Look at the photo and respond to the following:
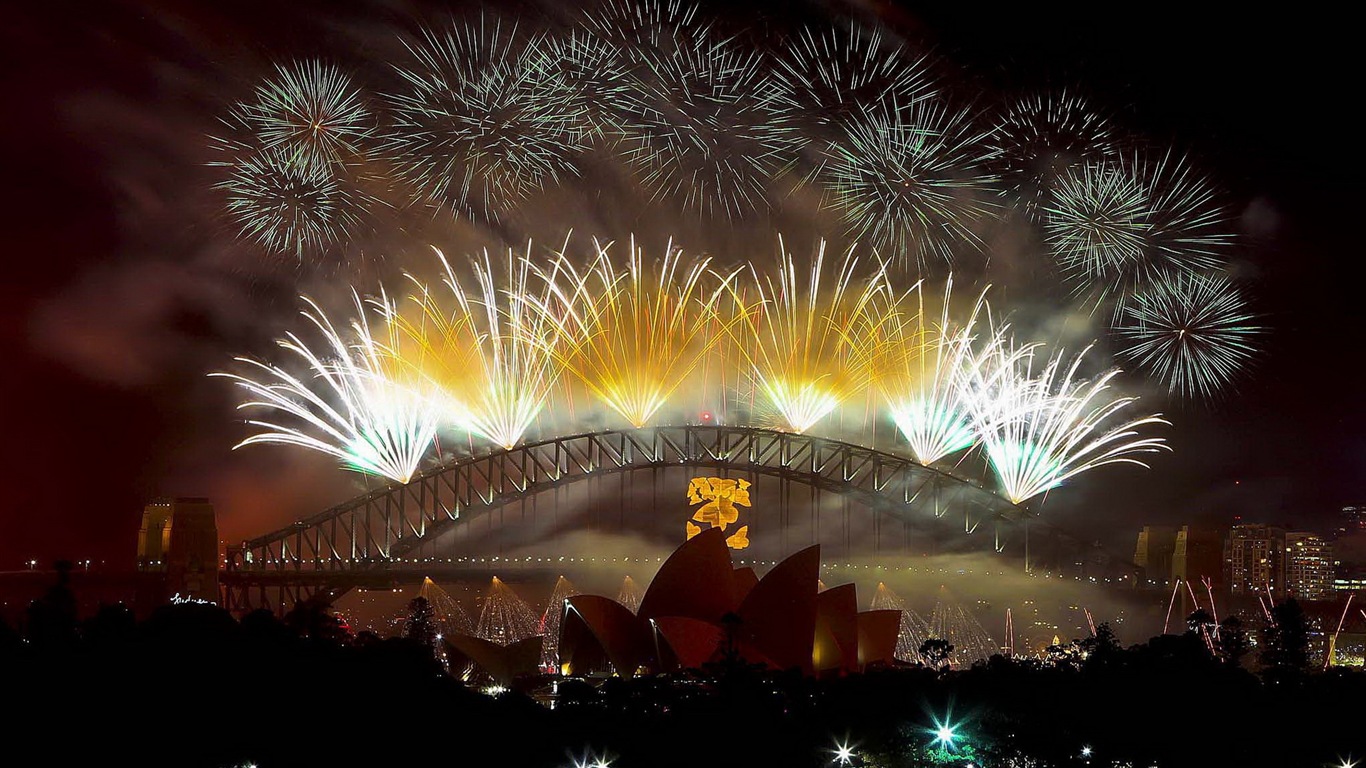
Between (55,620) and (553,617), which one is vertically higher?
(553,617)

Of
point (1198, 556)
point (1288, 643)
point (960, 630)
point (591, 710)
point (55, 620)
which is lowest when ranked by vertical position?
point (591, 710)

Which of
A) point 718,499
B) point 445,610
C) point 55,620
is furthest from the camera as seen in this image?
point 445,610

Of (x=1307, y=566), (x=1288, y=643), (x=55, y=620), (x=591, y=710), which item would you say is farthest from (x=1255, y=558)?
(x=55, y=620)

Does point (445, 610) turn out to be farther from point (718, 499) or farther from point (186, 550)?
point (718, 499)

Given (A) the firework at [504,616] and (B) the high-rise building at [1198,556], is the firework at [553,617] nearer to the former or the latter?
(A) the firework at [504,616]

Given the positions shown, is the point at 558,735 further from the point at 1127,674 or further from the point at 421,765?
the point at 1127,674

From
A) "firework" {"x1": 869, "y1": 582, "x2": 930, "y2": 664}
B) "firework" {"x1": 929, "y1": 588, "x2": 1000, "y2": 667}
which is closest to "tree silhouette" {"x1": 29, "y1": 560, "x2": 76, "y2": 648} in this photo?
"firework" {"x1": 929, "y1": 588, "x2": 1000, "y2": 667}

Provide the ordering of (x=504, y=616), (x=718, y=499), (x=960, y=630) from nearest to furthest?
1. (x=718, y=499)
2. (x=960, y=630)
3. (x=504, y=616)
